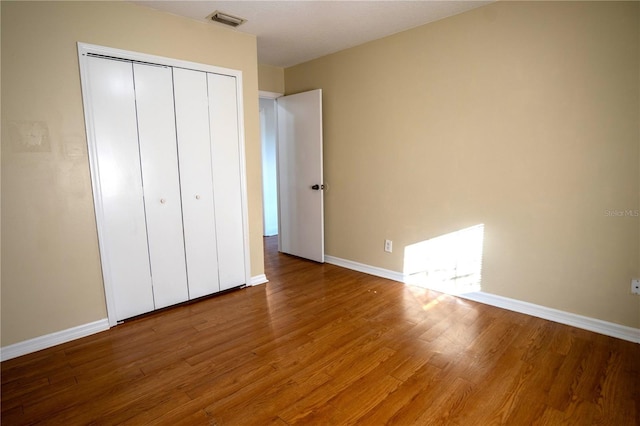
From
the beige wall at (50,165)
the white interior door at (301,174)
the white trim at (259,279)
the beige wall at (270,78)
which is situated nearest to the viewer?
the beige wall at (50,165)

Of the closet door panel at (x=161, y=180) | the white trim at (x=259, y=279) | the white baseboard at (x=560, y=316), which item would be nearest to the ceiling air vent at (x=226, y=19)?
the closet door panel at (x=161, y=180)

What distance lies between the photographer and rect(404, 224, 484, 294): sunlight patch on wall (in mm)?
2967

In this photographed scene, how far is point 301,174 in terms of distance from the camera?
4.25m

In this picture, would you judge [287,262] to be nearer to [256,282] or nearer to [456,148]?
[256,282]

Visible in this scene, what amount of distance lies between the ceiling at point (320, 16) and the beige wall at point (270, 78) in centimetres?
65

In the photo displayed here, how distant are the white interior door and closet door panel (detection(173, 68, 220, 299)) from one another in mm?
1359

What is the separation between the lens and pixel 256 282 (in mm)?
3496

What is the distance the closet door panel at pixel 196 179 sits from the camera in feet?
9.43

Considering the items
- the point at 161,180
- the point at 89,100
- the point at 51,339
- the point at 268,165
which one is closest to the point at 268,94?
the point at 268,165

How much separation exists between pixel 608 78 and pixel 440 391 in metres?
2.27

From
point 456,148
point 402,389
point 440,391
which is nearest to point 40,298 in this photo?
point 402,389

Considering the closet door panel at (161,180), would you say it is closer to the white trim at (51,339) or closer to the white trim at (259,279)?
the white trim at (51,339)

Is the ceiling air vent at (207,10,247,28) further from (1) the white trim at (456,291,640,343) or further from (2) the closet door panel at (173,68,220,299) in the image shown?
(1) the white trim at (456,291,640,343)

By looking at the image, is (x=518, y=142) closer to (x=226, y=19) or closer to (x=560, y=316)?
(x=560, y=316)
